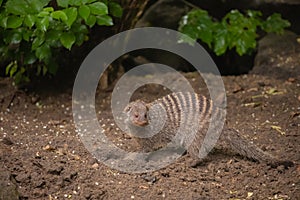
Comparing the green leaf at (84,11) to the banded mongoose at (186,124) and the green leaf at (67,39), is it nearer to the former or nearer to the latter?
the green leaf at (67,39)

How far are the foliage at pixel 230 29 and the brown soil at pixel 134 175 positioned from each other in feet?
1.74

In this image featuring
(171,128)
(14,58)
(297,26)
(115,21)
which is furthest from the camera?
(297,26)

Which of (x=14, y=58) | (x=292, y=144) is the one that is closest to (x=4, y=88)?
(x=14, y=58)

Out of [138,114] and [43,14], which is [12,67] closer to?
[43,14]

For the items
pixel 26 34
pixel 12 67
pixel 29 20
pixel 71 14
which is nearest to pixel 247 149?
pixel 71 14

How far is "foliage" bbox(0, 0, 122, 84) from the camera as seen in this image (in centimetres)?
318

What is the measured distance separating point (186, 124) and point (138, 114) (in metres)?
0.38

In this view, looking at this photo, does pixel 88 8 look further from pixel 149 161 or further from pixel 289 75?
pixel 289 75

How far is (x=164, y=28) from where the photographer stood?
4.97 m

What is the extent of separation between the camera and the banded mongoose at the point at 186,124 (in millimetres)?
3117

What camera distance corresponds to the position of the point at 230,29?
438 centimetres

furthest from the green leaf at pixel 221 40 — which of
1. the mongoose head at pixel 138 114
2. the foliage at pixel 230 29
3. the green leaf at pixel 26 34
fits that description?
the green leaf at pixel 26 34

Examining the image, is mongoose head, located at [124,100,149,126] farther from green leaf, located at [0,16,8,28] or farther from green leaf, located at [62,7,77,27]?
green leaf, located at [0,16,8,28]

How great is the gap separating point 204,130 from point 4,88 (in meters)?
1.86
